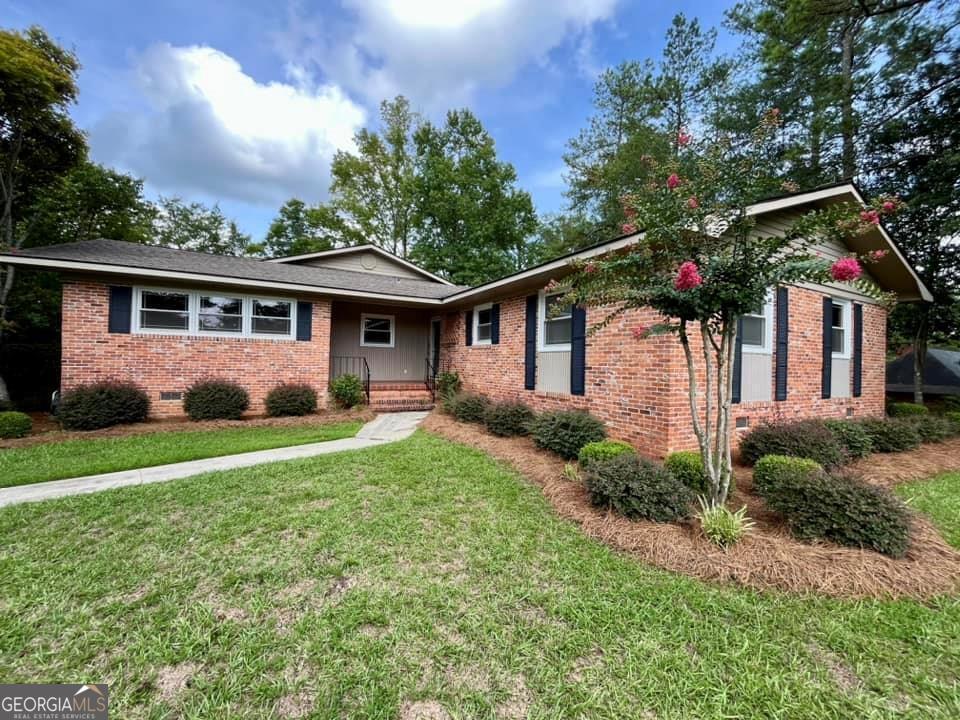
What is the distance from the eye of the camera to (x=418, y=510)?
3.84m

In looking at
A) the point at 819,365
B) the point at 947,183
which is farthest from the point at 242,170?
the point at 947,183

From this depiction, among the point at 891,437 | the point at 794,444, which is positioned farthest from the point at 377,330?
the point at 891,437

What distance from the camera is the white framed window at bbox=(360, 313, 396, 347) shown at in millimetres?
12289

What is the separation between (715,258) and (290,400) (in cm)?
873

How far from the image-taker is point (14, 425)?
6.55m

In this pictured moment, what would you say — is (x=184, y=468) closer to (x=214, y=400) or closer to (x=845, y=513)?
(x=214, y=400)

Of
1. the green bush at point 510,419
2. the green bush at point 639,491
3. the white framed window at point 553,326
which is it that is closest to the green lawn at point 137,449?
the green bush at point 510,419

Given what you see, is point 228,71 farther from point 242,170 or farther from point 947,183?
point 947,183

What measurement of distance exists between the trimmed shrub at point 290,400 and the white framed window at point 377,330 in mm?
3390

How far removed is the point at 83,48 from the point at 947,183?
70.7 feet

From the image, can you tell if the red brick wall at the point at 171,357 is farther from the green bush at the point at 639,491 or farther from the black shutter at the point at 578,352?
the green bush at the point at 639,491

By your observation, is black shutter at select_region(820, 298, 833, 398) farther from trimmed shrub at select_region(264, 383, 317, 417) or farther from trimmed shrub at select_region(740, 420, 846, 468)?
trimmed shrub at select_region(264, 383, 317, 417)

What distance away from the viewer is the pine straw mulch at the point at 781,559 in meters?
2.69

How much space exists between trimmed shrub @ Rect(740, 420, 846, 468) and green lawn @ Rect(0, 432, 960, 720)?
9.61 ft
